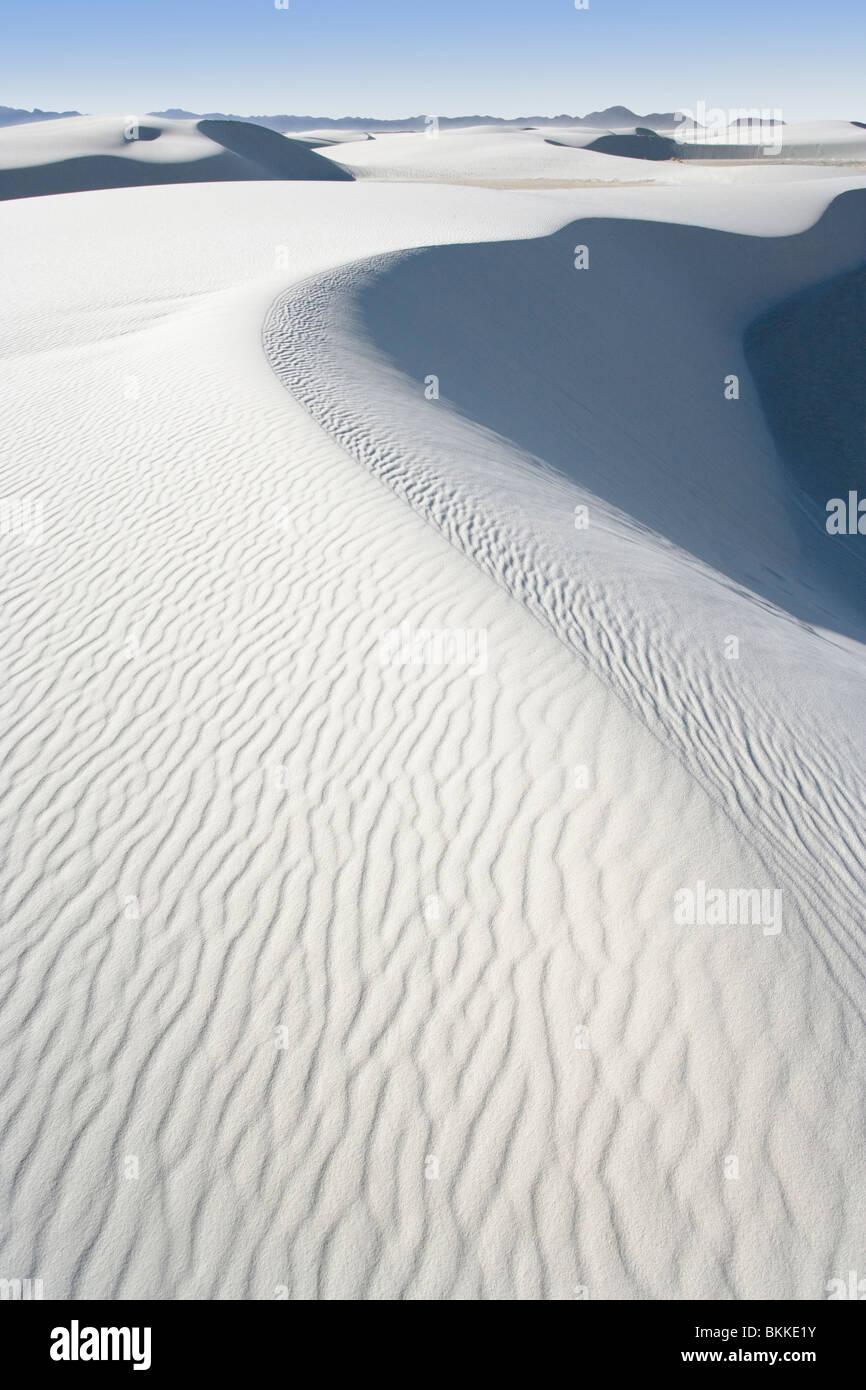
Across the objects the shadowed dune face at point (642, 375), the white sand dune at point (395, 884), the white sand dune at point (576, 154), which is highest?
the white sand dune at point (576, 154)

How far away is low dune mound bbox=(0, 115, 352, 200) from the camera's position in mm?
38344

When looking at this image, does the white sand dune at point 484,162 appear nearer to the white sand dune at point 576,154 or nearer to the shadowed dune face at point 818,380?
the white sand dune at point 576,154

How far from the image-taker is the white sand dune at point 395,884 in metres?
3.04

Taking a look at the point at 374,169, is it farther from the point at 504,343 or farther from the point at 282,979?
the point at 282,979

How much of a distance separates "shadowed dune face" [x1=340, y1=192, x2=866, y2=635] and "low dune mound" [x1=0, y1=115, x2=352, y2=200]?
2611cm

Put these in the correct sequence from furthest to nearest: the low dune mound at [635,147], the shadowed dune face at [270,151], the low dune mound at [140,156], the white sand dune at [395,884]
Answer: the low dune mound at [635,147] → the shadowed dune face at [270,151] → the low dune mound at [140,156] → the white sand dune at [395,884]

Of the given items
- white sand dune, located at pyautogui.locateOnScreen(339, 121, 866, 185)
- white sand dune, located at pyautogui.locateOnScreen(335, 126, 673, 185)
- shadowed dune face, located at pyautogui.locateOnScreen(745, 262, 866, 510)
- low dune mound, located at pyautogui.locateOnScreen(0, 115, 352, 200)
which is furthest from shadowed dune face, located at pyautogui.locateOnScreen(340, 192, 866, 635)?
white sand dune, located at pyautogui.locateOnScreen(335, 126, 673, 185)

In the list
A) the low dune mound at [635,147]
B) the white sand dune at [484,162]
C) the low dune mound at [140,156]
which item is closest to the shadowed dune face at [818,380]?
the white sand dune at [484,162]

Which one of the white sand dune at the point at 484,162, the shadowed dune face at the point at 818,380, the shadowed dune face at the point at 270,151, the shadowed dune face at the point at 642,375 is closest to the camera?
the shadowed dune face at the point at 642,375

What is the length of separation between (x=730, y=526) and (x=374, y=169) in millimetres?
52673

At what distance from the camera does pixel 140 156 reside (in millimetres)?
41469

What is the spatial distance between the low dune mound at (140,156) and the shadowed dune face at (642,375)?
26114 millimetres

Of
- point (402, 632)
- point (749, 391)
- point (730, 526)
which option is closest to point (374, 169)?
point (749, 391)

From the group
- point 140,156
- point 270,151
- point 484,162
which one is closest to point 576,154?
point 484,162
